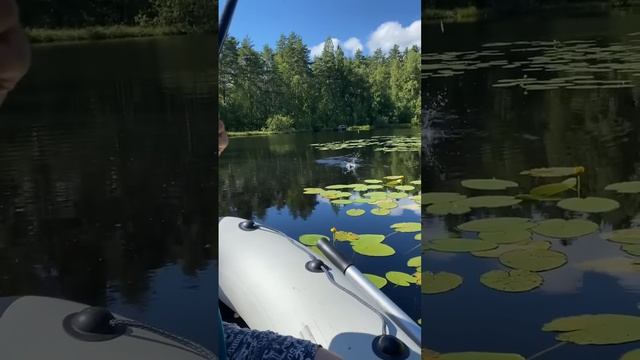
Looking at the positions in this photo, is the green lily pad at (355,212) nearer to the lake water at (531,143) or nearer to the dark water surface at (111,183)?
the lake water at (531,143)

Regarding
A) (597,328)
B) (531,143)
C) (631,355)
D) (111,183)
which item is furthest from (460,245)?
(111,183)

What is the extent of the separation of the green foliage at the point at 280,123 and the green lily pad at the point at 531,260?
1.18 metres

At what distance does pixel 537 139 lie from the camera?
2994 millimetres

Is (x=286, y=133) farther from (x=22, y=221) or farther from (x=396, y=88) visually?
(x=22, y=221)

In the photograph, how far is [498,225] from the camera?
227 centimetres

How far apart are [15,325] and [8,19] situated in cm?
98

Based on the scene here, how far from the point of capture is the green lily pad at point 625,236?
2172 mm

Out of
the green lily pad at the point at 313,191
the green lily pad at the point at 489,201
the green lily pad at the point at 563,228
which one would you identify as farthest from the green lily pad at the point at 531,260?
the green lily pad at the point at 313,191

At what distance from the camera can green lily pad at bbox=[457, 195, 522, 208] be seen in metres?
2.37

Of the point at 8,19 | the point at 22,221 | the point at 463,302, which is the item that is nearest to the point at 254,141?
the point at 22,221

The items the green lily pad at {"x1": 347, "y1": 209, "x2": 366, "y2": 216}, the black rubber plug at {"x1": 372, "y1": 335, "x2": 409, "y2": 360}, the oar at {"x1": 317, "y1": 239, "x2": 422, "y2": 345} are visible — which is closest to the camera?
the black rubber plug at {"x1": 372, "y1": 335, "x2": 409, "y2": 360}

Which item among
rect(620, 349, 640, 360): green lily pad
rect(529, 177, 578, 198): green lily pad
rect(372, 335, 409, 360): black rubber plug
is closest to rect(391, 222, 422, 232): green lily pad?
rect(529, 177, 578, 198): green lily pad

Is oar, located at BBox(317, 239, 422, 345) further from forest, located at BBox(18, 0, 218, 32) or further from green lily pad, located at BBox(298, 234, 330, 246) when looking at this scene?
forest, located at BBox(18, 0, 218, 32)

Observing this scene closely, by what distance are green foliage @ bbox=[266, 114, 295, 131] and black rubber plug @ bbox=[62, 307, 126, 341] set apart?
161 cm
